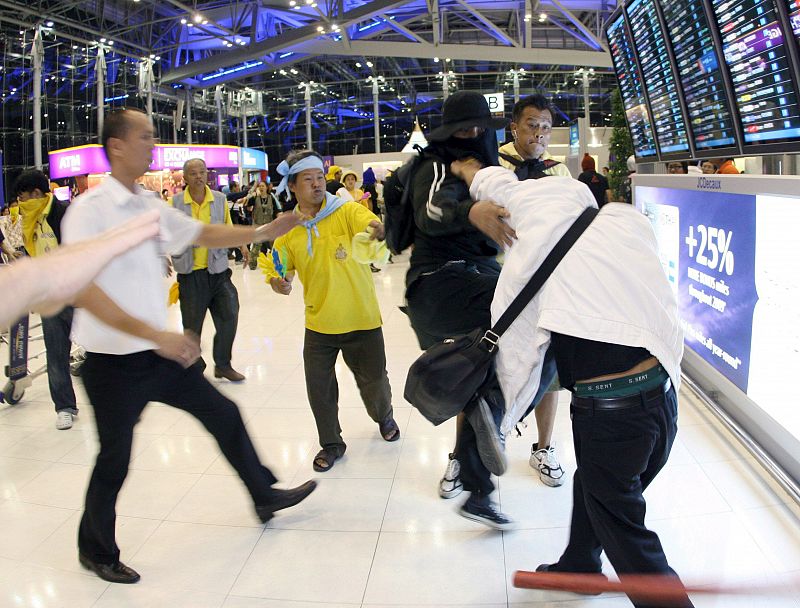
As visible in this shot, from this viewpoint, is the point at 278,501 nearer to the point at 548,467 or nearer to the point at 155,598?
the point at 155,598

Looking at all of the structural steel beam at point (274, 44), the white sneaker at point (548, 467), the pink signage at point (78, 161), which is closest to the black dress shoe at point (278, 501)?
the white sneaker at point (548, 467)

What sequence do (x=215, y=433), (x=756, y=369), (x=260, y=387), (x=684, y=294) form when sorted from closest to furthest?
(x=215, y=433) < (x=756, y=369) < (x=684, y=294) < (x=260, y=387)

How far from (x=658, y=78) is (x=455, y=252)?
3525 millimetres

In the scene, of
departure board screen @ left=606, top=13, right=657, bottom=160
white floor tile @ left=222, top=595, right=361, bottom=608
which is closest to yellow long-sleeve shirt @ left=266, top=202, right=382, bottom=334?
white floor tile @ left=222, top=595, right=361, bottom=608

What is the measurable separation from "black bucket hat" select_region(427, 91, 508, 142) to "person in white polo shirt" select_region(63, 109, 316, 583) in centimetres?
110

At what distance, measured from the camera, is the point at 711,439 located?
11.7 feet

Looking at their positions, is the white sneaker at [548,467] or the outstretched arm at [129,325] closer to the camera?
the outstretched arm at [129,325]

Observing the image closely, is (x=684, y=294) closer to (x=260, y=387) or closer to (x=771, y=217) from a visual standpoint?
(x=771, y=217)

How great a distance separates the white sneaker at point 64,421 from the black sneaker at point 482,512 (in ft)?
9.35

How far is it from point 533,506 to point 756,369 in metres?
1.36

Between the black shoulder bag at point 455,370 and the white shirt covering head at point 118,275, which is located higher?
the white shirt covering head at point 118,275

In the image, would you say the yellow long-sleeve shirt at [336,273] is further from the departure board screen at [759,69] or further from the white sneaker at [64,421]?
the departure board screen at [759,69]

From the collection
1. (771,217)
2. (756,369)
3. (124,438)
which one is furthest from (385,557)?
(771,217)

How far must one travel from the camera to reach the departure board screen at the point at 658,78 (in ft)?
15.7
